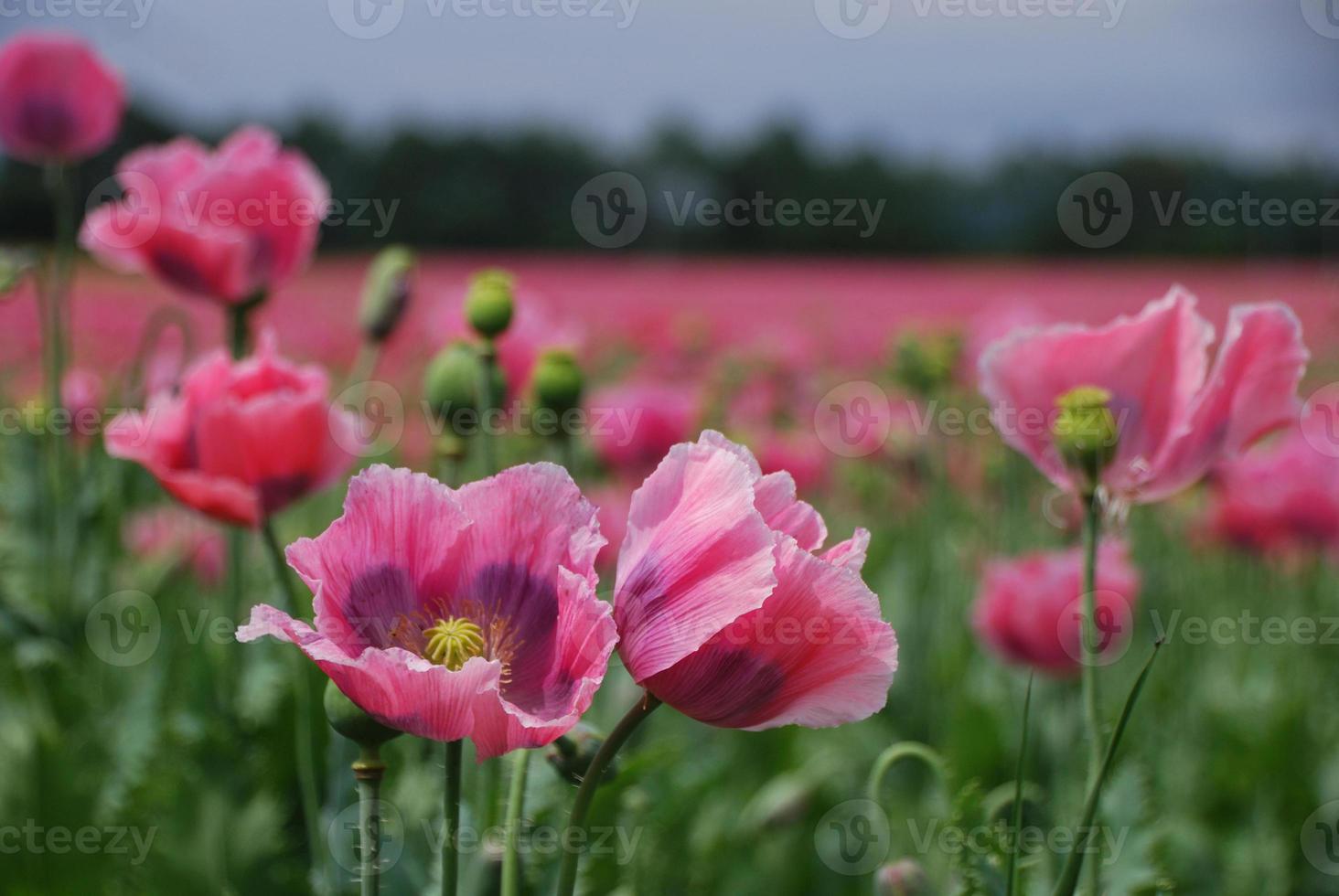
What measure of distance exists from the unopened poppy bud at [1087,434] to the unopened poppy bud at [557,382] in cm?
44

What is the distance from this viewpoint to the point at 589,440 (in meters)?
2.11

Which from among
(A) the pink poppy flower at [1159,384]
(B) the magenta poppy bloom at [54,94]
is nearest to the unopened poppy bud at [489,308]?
(A) the pink poppy flower at [1159,384]

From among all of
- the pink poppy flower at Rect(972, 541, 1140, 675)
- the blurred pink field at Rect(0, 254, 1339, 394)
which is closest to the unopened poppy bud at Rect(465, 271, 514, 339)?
the blurred pink field at Rect(0, 254, 1339, 394)

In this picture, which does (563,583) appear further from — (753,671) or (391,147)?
(391,147)

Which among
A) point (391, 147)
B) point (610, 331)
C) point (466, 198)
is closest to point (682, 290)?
point (610, 331)

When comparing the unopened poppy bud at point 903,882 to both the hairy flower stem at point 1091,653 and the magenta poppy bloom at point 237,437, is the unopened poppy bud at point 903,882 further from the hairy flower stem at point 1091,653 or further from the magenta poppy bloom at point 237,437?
the magenta poppy bloom at point 237,437

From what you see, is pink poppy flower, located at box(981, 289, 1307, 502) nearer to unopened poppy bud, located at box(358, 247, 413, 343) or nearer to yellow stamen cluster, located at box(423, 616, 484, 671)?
yellow stamen cluster, located at box(423, 616, 484, 671)

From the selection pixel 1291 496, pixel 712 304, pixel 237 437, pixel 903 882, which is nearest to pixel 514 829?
pixel 903 882

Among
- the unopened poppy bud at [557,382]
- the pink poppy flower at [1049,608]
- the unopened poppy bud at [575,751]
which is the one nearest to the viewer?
the unopened poppy bud at [575,751]

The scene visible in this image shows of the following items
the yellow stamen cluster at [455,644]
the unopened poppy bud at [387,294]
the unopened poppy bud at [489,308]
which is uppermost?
Result: the unopened poppy bud at [387,294]

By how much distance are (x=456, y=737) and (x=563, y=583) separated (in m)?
0.08

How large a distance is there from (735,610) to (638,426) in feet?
4.69

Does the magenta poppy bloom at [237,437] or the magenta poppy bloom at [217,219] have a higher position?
the magenta poppy bloom at [217,219]

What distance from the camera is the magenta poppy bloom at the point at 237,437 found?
91 centimetres
